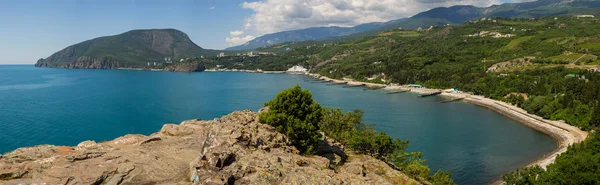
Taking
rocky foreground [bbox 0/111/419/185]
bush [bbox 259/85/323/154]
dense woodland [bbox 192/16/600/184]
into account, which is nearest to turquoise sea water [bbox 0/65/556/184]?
dense woodland [bbox 192/16/600/184]

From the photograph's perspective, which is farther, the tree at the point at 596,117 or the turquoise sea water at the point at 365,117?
the tree at the point at 596,117

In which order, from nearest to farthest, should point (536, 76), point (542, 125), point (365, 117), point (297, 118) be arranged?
point (297, 118)
point (542, 125)
point (365, 117)
point (536, 76)

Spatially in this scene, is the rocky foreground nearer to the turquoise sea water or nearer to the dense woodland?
the dense woodland

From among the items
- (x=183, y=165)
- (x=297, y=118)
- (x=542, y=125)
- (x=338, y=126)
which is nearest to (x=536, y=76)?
(x=542, y=125)

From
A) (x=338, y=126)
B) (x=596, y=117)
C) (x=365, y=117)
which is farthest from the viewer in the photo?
(x=365, y=117)

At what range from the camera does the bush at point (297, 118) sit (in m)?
28.1

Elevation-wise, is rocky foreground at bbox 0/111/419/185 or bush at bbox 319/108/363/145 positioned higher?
rocky foreground at bbox 0/111/419/185

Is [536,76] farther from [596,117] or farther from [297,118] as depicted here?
[297,118]

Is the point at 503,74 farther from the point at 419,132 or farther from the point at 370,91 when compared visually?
the point at 419,132

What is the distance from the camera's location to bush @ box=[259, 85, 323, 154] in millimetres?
28094

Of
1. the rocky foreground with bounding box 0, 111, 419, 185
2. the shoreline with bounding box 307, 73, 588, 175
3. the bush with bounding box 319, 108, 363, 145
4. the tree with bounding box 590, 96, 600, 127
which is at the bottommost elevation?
the shoreline with bounding box 307, 73, 588, 175

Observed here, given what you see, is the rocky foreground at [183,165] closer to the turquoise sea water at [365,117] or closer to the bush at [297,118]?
the bush at [297,118]

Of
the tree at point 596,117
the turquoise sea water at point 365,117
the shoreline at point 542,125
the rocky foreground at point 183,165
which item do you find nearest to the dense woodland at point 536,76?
the tree at point 596,117

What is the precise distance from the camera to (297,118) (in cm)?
2914
